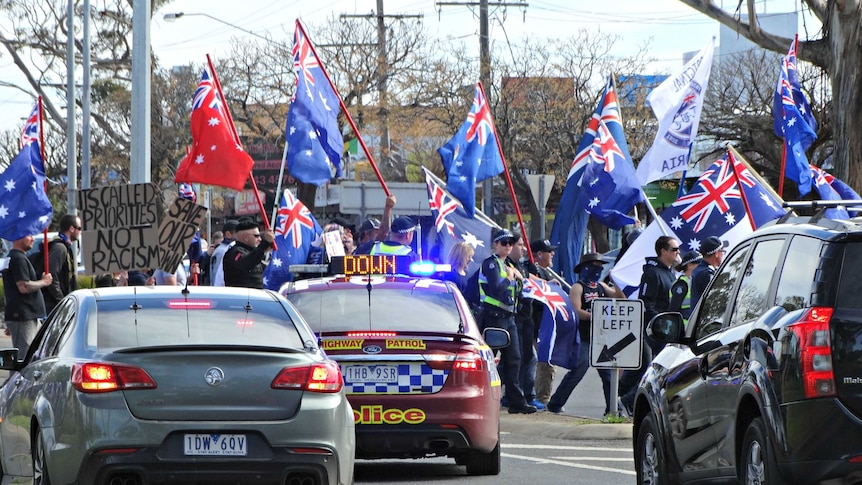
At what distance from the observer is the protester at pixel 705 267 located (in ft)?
45.6

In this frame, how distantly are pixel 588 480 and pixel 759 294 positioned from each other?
3.99m

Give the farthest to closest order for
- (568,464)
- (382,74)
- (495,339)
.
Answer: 1. (382,74)
2. (568,464)
3. (495,339)

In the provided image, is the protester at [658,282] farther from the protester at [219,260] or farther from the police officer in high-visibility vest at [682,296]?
the protester at [219,260]

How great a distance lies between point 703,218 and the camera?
1692 cm

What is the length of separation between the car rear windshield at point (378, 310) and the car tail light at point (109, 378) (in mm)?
2910

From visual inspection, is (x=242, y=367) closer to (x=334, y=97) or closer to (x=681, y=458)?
(x=681, y=458)

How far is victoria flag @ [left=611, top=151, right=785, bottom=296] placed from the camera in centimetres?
1672

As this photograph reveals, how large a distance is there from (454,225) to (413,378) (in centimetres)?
891

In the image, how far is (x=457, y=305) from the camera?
1070 centimetres

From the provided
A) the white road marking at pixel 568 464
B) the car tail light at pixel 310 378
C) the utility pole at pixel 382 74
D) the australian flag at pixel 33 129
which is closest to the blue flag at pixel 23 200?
the australian flag at pixel 33 129

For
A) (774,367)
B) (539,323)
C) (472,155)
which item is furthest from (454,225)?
(774,367)

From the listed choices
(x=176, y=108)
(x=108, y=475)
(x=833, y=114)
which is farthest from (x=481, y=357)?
(x=176, y=108)

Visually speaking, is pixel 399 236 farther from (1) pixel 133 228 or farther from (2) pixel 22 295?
(2) pixel 22 295

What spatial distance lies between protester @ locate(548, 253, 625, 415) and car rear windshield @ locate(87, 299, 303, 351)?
7841mm
